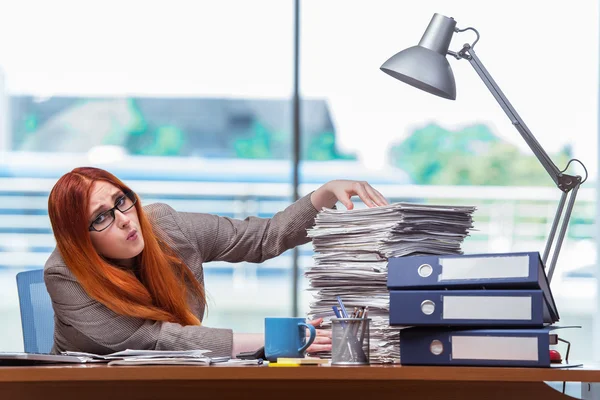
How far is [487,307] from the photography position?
3.97 ft

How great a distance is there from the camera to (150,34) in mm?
3920

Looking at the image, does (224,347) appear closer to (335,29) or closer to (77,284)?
(77,284)

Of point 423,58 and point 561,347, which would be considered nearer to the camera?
point 423,58

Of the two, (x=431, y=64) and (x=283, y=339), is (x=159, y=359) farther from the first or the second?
(x=431, y=64)

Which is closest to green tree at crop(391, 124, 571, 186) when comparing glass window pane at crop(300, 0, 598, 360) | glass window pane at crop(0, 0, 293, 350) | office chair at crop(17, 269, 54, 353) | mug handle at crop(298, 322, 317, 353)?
glass window pane at crop(300, 0, 598, 360)

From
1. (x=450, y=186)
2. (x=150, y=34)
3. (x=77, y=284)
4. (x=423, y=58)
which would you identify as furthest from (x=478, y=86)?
(x=77, y=284)

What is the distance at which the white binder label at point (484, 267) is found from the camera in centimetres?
121

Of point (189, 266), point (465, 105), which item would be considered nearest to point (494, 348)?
point (189, 266)

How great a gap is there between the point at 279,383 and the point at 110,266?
60 cm

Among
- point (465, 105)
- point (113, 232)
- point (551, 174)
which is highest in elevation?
point (465, 105)

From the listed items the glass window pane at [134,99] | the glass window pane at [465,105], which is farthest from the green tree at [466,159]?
the glass window pane at [134,99]

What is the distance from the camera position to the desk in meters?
1.16

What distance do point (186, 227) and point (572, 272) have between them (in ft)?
8.19

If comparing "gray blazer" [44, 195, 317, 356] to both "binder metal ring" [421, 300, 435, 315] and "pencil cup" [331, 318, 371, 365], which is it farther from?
"binder metal ring" [421, 300, 435, 315]
